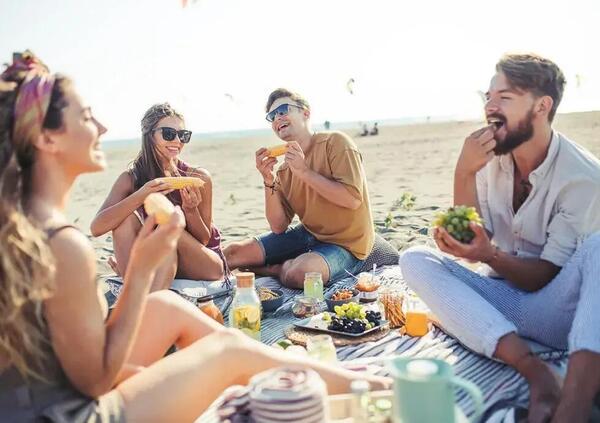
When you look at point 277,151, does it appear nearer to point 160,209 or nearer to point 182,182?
point 182,182

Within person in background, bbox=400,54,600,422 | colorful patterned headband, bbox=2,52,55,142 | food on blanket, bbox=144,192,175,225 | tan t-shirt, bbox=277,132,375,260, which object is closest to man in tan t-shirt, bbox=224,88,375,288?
tan t-shirt, bbox=277,132,375,260

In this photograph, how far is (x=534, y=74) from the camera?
3826 millimetres

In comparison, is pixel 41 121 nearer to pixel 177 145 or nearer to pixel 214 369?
pixel 214 369

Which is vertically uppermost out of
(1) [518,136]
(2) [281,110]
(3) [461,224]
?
(2) [281,110]

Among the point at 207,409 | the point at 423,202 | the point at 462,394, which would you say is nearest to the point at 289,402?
the point at 207,409

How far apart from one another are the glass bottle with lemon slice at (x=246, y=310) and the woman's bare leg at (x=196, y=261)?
1445 mm

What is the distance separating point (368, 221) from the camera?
586cm

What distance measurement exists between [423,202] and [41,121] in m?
9.73

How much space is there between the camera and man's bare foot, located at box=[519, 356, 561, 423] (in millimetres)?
2809

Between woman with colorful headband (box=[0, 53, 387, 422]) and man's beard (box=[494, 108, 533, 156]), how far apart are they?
2.50 m

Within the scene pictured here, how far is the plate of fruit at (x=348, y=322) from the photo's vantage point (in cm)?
404

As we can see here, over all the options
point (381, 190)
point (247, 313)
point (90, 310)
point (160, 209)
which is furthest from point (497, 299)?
point (381, 190)

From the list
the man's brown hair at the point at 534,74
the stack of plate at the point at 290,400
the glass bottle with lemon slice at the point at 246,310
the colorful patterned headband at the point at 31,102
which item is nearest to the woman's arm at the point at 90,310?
the colorful patterned headband at the point at 31,102

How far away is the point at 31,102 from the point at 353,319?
103 inches
